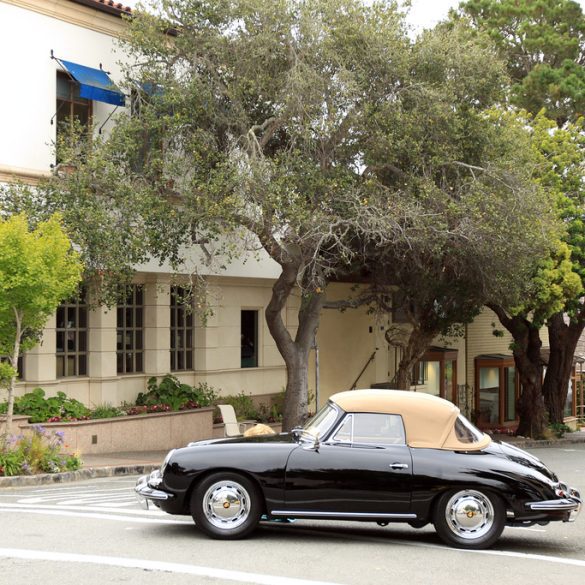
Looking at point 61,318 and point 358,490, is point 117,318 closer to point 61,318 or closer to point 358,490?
point 61,318

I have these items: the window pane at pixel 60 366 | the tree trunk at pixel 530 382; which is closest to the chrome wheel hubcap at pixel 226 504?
the window pane at pixel 60 366

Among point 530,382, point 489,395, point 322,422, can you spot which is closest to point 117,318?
point 322,422

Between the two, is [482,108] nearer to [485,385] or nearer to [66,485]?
[66,485]

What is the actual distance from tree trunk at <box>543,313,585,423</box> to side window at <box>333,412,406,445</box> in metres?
25.2

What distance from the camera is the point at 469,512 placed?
1012 cm

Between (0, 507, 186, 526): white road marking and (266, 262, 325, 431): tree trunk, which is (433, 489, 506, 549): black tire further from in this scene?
(266, 262, 325, 431): tree trunk

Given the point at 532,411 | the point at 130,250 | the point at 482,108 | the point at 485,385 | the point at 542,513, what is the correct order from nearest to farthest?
the point at 542,513, the point at 130,250, the point at 482,108, the point at 532,411, the point at 485,385

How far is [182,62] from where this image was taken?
21.2 meters

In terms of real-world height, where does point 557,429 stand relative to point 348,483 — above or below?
below

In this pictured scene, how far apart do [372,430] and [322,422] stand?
0.55 metres

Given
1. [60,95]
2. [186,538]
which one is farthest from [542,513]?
[60,95]

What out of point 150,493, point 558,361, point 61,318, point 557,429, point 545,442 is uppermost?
point 61,318

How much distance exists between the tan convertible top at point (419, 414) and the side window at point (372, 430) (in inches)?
2.4

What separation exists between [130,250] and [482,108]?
8.45 metres
